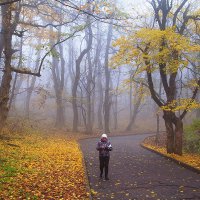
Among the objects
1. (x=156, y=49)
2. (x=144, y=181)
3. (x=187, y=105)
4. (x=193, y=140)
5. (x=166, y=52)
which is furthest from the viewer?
(x=193, y=140)

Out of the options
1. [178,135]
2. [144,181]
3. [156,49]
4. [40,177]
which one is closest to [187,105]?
[178,135]

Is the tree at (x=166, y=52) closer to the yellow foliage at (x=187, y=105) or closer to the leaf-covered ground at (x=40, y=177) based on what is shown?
the yellow foliage at (x=187, y=105)

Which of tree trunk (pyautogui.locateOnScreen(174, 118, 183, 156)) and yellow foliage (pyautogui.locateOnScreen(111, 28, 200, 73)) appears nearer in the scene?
yellow foliage (pyautogui.locateOnScreen(111, 28, 200, 73))

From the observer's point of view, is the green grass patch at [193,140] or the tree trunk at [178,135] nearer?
the tree trunk at [178,135]

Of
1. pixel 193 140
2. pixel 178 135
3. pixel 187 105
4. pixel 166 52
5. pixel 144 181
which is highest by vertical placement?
pixel 166 52

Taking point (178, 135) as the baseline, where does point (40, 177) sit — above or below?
below

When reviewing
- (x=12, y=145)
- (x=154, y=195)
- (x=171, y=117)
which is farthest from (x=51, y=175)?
(x=171, y=117)

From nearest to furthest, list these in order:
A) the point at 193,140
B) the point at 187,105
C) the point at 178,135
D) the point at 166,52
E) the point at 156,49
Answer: the point at 187,105 → the point at 166,52 → the point at 156,49 → the point at 178,135 → the point at 193,140

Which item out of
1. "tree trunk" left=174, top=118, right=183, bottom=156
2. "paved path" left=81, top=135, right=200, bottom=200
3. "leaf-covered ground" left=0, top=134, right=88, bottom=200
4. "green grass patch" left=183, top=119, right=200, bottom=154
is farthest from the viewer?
"green grass patch" left=183, top=119, right=200, bottom=154

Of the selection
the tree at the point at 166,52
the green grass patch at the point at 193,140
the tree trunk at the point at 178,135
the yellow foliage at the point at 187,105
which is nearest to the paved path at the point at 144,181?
the tree trunk at the point at 178,135

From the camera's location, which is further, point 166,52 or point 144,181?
point 166,52

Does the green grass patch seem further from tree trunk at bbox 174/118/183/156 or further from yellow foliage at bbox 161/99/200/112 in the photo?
yellow foliage at bbox 161/99/200/112

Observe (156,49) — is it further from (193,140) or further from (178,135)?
(193,140)

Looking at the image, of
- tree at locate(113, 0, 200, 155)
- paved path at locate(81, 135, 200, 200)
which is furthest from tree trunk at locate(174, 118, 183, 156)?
paved path at locate(81, 135, 200, 200)
